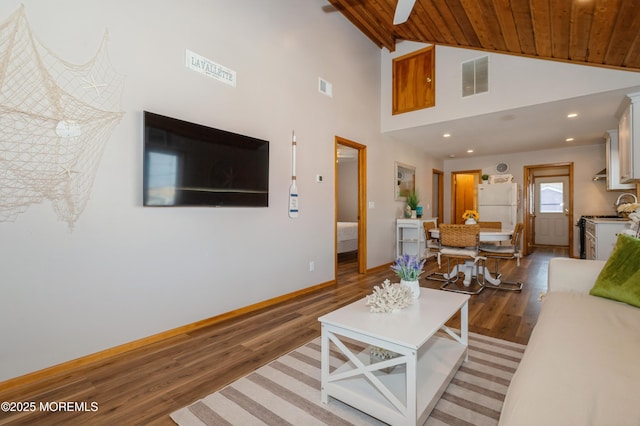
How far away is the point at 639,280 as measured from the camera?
173 centimetres

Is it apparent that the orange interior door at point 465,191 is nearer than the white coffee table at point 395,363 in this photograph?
No

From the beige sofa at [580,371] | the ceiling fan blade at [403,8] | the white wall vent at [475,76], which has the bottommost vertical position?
the beige sofa at [580,371]

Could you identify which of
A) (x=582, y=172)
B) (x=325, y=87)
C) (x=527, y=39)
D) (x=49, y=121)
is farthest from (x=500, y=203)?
(x=49, y=121)

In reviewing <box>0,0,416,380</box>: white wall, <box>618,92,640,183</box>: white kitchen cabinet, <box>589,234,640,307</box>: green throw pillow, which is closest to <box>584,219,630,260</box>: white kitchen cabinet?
<box>618,92,640,183</box>: white kitchen cabinet

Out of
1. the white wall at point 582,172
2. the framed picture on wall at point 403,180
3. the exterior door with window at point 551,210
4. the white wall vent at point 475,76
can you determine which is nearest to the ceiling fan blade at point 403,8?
the white wall vent at point 475,76

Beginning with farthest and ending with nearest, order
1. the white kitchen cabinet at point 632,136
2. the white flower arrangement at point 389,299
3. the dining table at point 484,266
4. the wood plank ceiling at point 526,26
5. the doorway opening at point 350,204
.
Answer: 1. the doorway opening at point 350,204
2. the dining table at point 484,266
3. the white kitchen cabinet at point 632,136
4. the wood plank ceiling at point 526,26
5. the white flower arrangement at point 389,299

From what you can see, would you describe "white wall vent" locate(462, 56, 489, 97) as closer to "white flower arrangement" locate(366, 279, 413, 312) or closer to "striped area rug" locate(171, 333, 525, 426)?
"striped area rug" locate(171, 333, 525, 426)

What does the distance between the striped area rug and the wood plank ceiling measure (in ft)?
10.7

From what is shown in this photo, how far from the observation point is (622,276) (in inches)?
71.7

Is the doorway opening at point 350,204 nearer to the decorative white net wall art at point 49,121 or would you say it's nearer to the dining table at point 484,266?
the dining table at point 484,266

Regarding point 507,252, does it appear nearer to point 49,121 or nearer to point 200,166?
point 200,166

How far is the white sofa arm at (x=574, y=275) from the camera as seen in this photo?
207 centimetres

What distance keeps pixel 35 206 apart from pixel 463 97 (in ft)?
16.9

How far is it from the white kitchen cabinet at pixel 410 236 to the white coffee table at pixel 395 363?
149 inches
